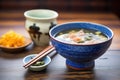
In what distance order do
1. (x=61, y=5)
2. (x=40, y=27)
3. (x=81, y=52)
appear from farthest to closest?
A: (x=61, y=5) → (x=40, y=27) → (x=81, y=52)

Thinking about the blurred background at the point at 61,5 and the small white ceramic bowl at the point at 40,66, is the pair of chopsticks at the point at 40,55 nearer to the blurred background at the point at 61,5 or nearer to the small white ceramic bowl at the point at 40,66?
the small white ceramic bowl at the point at 40,66

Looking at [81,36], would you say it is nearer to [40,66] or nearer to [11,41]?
[40,66]

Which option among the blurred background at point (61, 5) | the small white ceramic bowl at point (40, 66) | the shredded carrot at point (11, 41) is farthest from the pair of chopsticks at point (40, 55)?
the blurred background at point (61, 5)

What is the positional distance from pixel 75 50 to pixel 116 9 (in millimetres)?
1003

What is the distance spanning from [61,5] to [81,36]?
0.74 m

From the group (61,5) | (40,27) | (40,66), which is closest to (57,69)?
(40,66)

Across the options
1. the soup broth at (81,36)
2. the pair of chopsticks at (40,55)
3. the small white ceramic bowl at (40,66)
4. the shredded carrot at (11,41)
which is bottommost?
the small white ceramic bowl at (40,66)

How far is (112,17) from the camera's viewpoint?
1.55 meters

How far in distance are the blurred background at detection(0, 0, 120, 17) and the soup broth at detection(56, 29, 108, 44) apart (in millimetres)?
661

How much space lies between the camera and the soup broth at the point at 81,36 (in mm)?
952

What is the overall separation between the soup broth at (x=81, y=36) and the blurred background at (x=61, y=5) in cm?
66

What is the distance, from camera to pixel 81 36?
999mm

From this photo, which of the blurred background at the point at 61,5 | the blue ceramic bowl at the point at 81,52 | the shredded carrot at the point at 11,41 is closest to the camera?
the blue ceramic bowl at the point at 81,52

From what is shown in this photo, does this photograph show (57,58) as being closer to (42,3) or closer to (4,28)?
(4,28)
